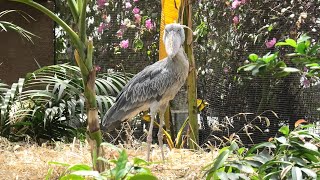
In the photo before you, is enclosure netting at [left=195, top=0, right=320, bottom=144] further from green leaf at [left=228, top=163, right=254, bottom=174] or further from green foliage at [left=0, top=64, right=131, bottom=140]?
green leaf at [left=228, top=163, right=254, bottom=174]

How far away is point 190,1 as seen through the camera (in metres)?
3.54

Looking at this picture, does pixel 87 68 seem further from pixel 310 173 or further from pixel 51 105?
pixel 51 105

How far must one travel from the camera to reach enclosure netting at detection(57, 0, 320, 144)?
4.01m

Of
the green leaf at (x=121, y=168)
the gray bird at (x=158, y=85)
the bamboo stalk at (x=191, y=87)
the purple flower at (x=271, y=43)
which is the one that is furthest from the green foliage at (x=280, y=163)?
the purple flower at (x=271, y=43)

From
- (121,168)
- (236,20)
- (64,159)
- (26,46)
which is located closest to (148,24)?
(236,20)

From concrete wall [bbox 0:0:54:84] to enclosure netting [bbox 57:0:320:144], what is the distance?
441 millimetres

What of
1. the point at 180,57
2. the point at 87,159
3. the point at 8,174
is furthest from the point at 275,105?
the point at 8,174

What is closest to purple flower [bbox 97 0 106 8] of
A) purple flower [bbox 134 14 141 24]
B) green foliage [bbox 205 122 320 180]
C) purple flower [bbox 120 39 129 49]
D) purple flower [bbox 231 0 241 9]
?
purple flower [bbox 134 14 141 24]

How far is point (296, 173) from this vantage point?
67.4 inches

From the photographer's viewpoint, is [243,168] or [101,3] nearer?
[243,168]

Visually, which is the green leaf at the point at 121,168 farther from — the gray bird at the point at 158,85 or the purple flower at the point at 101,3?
the purple flower at the point at 101,3

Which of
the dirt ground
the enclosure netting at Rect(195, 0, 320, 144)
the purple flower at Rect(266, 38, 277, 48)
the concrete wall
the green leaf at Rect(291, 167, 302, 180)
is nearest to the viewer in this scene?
the green leaf at Rect(291, 167, 302, 180)

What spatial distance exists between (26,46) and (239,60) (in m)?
1.79

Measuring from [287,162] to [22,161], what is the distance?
1.63m
